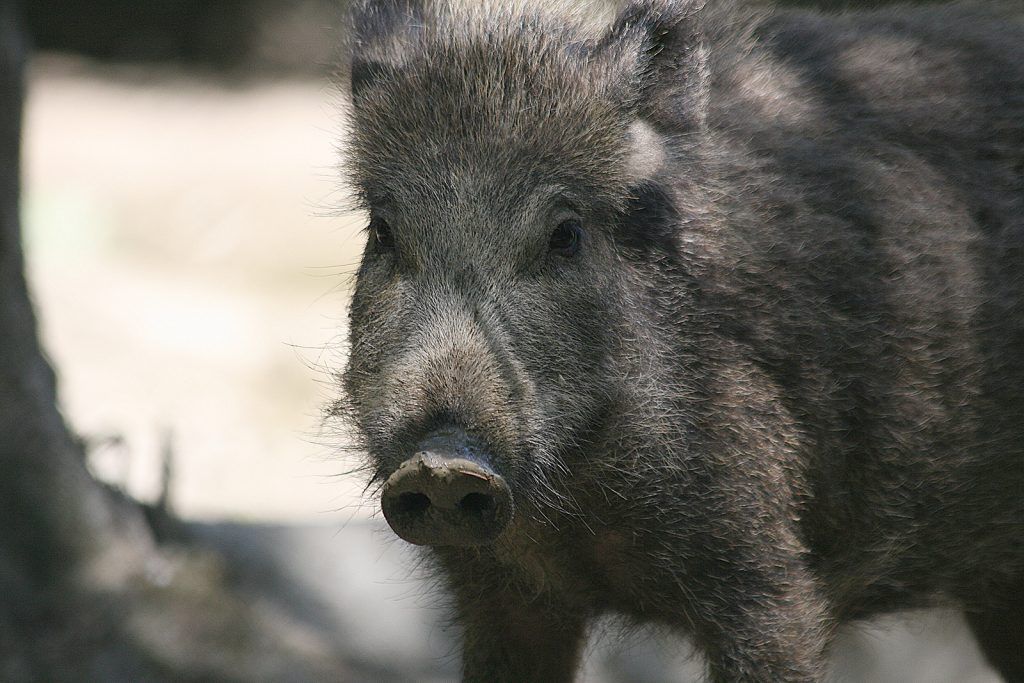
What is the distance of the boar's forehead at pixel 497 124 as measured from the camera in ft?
11.7

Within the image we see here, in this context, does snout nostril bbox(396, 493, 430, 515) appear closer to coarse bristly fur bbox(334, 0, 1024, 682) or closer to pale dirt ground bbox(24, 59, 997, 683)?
coarse bristly fur bbox(334, 0, 1024, 682)

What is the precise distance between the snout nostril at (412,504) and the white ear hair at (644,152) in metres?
1.12

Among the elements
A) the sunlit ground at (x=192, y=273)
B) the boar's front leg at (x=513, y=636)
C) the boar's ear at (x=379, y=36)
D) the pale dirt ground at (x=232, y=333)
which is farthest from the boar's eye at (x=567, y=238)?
the sunlit ground at (x=192, y=273)

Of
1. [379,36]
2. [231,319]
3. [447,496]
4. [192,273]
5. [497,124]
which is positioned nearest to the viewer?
[447,496]

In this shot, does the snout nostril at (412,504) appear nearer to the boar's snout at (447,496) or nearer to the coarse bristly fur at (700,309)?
the boar's snout at (447,496)

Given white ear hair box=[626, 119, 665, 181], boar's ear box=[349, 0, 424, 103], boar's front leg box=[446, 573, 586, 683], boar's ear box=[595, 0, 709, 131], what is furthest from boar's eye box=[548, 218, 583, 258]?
boar's front leg box=[446, 573, 586, 683]

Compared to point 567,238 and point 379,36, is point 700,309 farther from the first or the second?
point 379,36

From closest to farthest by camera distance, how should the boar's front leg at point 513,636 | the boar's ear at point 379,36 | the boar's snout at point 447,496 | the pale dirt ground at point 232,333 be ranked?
1. the boar's snout at point 447,496
2. the boar's ear at point 379,36
3. the boar's front leg at point 513,636
4. the pale dirt ground at point 232,333

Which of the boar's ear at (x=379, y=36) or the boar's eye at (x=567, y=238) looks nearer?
the boar's eye at (x=567, y=238)

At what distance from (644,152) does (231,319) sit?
8149 mm

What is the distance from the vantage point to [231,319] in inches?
449

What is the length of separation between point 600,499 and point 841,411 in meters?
0.79

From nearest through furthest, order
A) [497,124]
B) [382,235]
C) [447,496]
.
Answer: [447,496] → [497,124] → [382,235]

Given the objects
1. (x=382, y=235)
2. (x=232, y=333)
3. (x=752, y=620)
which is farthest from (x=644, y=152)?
(x=232, y=333)
